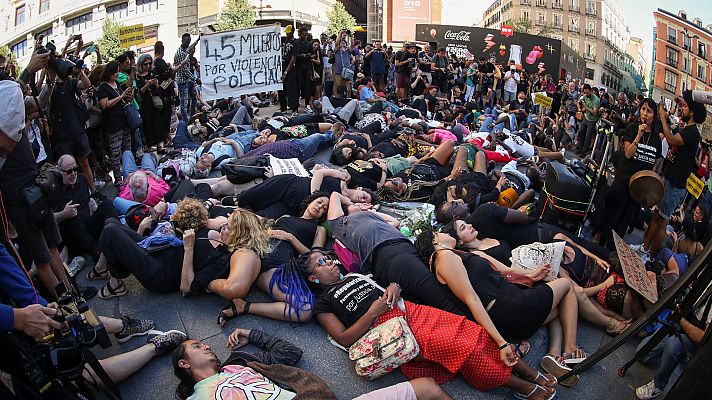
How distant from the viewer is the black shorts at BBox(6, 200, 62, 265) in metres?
3.50

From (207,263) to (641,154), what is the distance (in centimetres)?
449

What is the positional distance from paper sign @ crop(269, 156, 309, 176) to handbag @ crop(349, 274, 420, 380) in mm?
3654

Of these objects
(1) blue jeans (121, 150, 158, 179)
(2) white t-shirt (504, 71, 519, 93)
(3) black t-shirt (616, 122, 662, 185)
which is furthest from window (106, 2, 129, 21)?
(3) black t-shirt (616, 122, 662, 185)

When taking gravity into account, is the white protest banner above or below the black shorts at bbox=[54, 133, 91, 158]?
above

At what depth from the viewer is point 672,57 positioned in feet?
13.4

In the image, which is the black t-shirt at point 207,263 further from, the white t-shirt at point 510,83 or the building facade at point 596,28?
the white t-shirt at point 510,83

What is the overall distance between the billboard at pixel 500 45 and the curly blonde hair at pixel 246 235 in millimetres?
13415

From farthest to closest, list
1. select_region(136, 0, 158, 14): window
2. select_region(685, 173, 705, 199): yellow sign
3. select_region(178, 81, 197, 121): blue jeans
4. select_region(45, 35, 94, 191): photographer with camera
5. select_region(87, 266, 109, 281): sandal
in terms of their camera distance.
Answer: select_region(136, 0, 158, 14): window
select_region(178, 81, 197, 121): blue jeans
select_region(45, 35, 94, 191): photographer with camera
select_region(685, 173, 705, 199): yellow sign
select_region(87, 266, 109, 281): sandal

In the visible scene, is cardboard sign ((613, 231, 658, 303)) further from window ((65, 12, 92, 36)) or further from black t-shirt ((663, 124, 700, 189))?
window ((65, 12, 92, 36))

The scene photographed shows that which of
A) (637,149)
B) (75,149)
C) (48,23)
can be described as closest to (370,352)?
(637,149)

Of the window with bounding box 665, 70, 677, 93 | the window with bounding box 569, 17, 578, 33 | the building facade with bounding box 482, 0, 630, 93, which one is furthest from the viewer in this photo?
the window with bounding box 569, 17, 578, 33

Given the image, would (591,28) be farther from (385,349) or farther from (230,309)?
(230,309)

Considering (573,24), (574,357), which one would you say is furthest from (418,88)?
(574,357)

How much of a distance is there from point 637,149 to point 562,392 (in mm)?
3020
